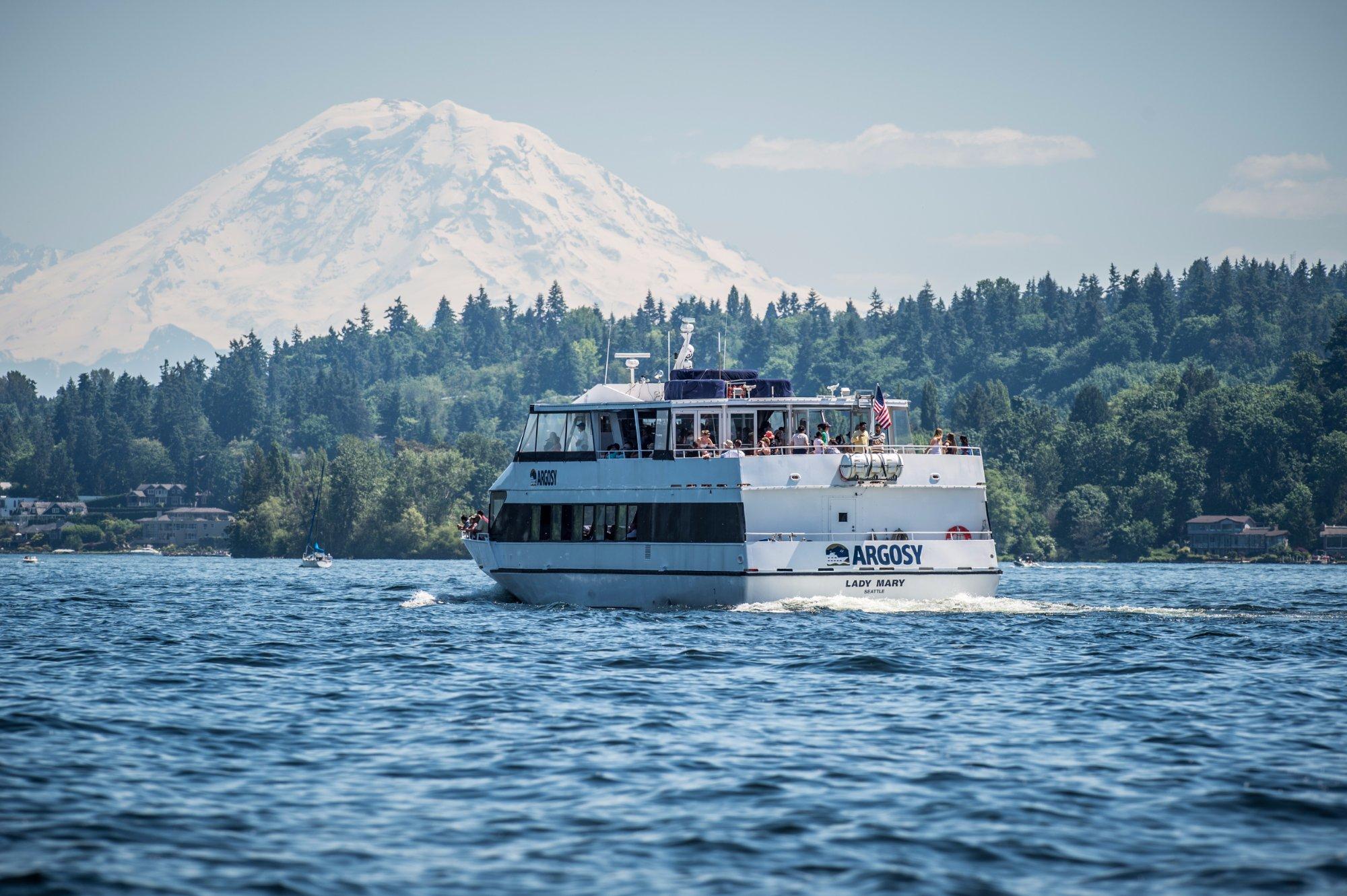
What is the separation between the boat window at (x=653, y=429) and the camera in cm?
4400

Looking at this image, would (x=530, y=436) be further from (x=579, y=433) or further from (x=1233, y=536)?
(x=1233, y=536)

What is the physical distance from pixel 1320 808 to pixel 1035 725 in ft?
19.2

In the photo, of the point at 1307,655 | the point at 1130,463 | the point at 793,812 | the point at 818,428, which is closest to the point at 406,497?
the point at 1130,463

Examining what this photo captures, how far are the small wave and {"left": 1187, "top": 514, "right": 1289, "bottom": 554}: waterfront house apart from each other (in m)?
112

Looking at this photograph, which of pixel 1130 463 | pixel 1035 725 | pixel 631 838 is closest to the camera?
pixel 631 838

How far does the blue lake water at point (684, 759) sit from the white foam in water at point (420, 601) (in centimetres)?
1235

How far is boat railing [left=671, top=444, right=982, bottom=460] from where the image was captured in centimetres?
4119

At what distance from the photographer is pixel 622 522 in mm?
43750

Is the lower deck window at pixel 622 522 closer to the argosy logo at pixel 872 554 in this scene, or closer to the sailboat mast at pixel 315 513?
the argosy logo at pixel 872 554

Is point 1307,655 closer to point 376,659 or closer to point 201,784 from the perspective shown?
point 376,659

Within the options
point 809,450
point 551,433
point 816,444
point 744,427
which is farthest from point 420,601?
point 816,444

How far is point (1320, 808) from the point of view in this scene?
17.4 meters

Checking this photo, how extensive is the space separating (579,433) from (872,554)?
31.5ft

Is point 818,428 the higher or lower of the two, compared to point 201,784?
higher
